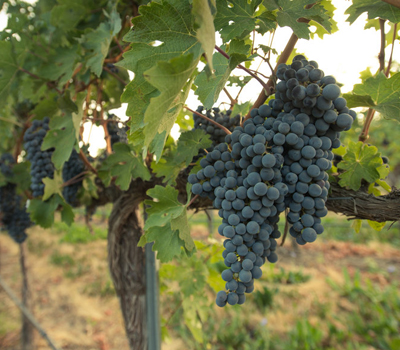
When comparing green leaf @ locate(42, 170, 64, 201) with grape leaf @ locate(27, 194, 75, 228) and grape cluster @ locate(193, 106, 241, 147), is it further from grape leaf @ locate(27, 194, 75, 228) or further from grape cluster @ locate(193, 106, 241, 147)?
grape cluster @ locate(193, 106, 241, 147)

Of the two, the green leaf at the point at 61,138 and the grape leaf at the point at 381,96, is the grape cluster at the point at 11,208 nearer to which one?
the green leaf at the point at 61,138

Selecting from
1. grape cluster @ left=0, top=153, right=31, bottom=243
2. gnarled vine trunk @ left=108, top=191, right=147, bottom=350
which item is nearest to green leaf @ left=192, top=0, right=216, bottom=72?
gnarled vine trunk @ left=108, top=191, right=147, bottom=350

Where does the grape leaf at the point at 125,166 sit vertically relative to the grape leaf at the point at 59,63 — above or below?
below

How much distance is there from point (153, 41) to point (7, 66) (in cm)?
116

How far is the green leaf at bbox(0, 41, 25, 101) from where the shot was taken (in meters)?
1.40

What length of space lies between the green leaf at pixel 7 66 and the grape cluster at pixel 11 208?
35.0 inches

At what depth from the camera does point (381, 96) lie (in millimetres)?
803

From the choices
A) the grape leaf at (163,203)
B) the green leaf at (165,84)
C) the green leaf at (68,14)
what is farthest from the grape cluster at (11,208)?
the green leaf at (165,84)

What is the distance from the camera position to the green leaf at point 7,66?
1403 millimetres

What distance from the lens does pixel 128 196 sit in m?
1.64

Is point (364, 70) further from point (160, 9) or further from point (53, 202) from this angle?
point (53, 202)

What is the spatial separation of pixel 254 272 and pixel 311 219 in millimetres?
194

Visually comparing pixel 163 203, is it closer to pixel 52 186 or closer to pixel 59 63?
pixel 52 186

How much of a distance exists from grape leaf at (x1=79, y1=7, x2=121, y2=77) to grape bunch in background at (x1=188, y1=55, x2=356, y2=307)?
733 millimetres
